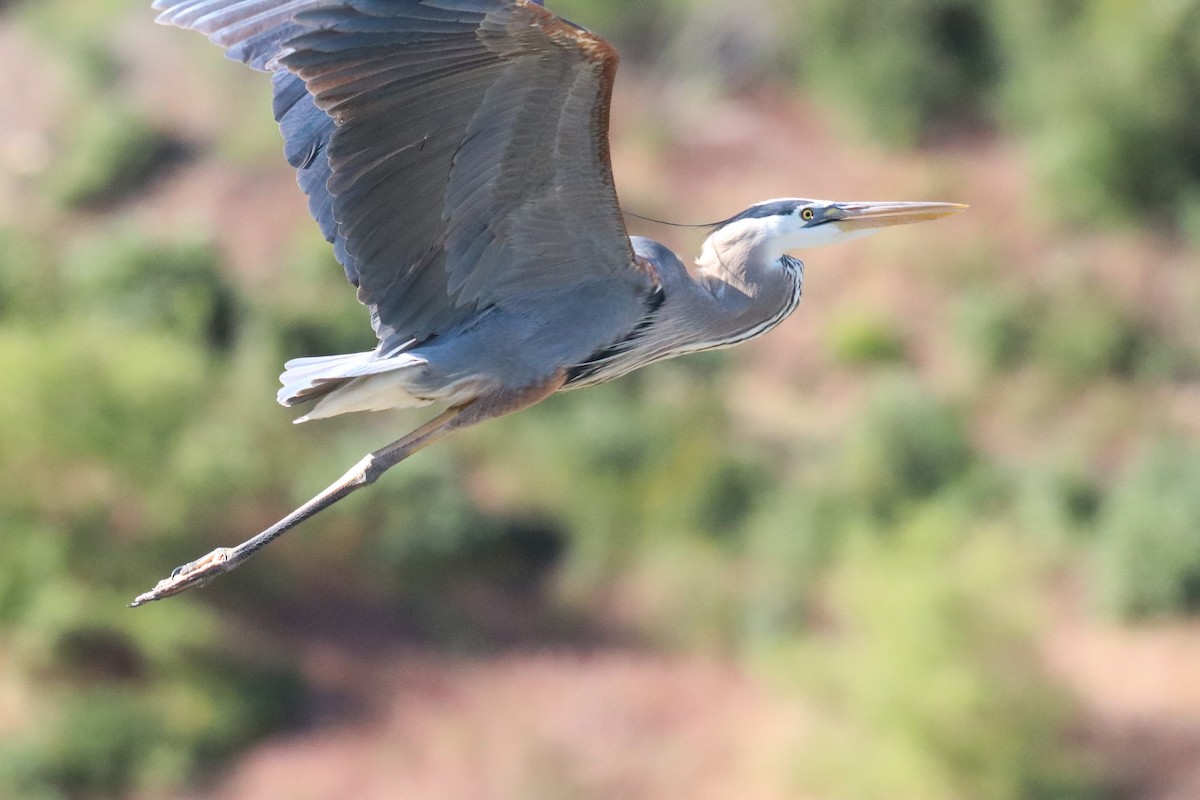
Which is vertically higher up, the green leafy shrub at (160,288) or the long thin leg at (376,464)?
the long thin leg at (376,464)

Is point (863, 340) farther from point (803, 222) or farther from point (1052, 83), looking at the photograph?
point (803, 222)

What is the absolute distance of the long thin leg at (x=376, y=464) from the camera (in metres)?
6.02

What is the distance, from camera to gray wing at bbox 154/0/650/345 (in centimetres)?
510

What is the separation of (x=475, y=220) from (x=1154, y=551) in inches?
578

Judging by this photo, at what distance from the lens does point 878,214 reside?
6.38 meters

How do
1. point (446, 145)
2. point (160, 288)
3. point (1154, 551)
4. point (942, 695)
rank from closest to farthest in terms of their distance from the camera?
point (446, 145)
point (942, 695)
point (1154, 551)
point (160, 288)

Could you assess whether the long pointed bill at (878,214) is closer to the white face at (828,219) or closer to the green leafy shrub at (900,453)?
the white face at (828,219)

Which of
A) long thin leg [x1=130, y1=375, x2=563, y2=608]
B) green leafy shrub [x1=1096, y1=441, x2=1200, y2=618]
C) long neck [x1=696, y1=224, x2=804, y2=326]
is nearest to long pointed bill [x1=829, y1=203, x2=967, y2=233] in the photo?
long neck [x1=696, y1=224, x2=804, y2=326]

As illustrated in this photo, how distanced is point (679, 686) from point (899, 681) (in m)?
4.07

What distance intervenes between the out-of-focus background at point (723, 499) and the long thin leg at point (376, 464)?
10732mm

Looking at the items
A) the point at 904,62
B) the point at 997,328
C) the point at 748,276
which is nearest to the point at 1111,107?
the point at 904,62

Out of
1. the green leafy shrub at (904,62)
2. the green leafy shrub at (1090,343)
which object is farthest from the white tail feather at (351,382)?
the green leafy shrub at (904,62)

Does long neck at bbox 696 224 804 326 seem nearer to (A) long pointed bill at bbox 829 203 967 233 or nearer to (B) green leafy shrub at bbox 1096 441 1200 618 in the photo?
(A) long pointed bill at bbox 829 203 967 233

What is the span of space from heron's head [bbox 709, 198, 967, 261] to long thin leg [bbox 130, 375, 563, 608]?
2.76 ft
